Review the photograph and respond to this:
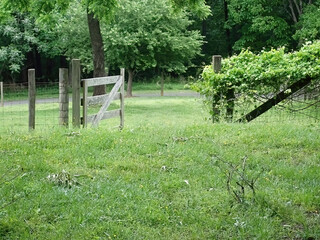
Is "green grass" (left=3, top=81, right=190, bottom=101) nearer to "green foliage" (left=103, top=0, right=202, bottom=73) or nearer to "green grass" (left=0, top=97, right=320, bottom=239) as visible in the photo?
"green foliage" (left=103, top=0, right=202, bottom=73)

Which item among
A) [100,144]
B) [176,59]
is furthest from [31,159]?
[176,59]

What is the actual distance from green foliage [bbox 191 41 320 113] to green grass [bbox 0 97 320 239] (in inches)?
56.3

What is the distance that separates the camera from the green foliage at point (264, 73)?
30.9ft

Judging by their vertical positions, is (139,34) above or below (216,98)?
above

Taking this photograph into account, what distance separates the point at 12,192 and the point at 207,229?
7.13ft

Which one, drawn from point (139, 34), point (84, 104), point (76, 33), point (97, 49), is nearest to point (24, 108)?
point (97, 49)

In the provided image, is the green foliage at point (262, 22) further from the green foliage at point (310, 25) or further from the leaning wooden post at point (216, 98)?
the leaning wooden post at point (216, 98)

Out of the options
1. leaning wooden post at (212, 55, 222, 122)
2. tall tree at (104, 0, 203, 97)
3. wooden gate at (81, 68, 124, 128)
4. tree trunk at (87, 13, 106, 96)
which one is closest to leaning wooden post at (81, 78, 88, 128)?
wooden gate at (81, 68, 124, 128)

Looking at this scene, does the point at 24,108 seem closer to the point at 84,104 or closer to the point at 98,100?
the point at 98,100

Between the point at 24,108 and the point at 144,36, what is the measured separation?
387 inches

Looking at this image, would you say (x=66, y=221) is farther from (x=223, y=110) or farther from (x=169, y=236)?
(x=223, y=110)

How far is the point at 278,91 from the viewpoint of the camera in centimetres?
963

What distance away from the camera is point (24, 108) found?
78.7 ft

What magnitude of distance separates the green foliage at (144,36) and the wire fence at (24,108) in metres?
4.85
